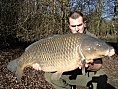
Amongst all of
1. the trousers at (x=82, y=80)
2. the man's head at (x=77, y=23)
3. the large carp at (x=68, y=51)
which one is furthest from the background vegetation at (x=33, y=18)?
the large carp at (x=68, y=51)

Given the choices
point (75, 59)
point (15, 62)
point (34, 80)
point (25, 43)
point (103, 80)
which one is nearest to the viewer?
point (75, 59)

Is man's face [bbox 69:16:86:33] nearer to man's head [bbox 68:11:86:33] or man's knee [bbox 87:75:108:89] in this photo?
man's head [bbox 68:11:86:33]

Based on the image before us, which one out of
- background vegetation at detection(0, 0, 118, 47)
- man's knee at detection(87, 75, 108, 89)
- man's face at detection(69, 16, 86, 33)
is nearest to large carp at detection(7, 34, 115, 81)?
man's face at detection(69, 16, 86, 33)

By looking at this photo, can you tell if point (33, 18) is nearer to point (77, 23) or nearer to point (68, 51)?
point (77, 23)

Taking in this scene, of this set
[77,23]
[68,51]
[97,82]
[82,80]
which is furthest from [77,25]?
[97,82]

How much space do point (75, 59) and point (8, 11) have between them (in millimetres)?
12515

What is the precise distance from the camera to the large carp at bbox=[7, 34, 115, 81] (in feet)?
10.6

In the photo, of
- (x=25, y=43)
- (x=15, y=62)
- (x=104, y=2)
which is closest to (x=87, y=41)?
(x=15, y=62)

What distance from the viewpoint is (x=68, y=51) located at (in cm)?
324

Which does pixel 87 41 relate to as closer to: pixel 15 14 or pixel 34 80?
pixel 34 80

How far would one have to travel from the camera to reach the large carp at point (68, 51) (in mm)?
3223

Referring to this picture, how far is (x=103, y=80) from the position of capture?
15.5 feet

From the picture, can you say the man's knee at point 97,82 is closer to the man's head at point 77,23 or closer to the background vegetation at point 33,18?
A: the man's head at point 77,23

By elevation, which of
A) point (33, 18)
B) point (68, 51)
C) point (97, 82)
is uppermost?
point (68, 51)
